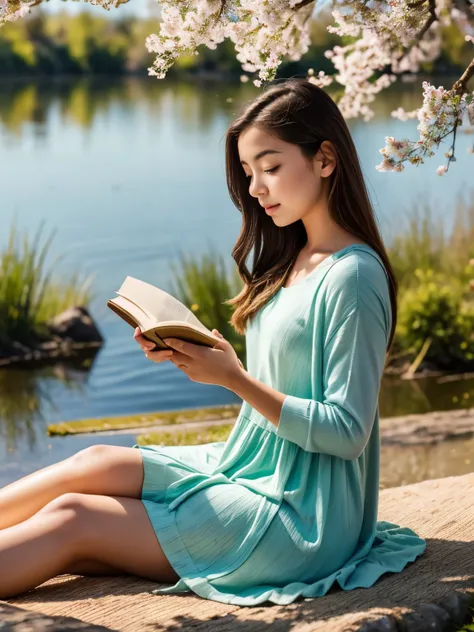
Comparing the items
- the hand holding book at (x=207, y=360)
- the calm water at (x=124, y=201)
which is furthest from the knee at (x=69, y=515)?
the calm water at (x=124, y=201)

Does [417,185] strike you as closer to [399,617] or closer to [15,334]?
[15,334]

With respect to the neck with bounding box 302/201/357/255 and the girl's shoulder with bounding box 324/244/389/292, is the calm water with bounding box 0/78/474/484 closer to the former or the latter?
the neck with bounding box 302/201/357/255

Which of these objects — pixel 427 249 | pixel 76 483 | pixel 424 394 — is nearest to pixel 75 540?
pixel 76 483

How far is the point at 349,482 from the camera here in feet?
8.79

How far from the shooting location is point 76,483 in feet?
8.71

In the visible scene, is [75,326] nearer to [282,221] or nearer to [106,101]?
[282,221]

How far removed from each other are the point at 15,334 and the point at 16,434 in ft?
5.14

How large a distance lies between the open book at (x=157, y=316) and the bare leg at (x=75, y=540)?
0.44 m

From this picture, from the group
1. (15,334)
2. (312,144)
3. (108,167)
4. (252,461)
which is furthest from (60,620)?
(108,167)

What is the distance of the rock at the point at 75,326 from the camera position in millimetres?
7789

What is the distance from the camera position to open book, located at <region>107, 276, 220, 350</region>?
2.41m

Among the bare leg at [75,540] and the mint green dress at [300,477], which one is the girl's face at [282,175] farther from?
the bare leg at [75,540]

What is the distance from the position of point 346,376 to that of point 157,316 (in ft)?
1.60

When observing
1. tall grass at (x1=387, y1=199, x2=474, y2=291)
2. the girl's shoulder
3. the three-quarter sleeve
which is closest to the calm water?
tall grass at (x1=387, y1=199, x2=474, y2=291)
